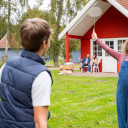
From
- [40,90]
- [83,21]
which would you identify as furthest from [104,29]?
[40,90]

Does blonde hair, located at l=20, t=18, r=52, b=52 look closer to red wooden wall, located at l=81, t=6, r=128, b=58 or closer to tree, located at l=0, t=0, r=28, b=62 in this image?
red wooden wall, located at l=81, t=6, r=128, b=58

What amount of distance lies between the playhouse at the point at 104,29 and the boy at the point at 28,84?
15.5 meters

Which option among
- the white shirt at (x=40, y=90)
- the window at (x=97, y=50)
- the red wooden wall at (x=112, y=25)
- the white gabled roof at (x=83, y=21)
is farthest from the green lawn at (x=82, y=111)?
the window at (x=97, y=50)

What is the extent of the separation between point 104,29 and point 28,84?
17197mm

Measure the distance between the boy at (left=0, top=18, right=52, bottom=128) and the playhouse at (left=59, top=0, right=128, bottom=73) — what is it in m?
15.5

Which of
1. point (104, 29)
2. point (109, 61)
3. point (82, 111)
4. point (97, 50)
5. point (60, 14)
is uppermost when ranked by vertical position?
point (60, 14)

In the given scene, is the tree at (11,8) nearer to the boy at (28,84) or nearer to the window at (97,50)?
the window at (97,50)

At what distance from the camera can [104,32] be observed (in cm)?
1855

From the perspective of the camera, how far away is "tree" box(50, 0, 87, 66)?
26.2m

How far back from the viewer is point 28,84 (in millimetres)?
1859

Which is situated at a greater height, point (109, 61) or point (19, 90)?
point (19, 90)

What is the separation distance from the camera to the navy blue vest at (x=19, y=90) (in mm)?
1883

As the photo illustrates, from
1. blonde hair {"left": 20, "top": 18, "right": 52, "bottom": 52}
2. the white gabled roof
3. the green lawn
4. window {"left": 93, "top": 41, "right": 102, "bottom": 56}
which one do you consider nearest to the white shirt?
blonde hair {"left": 20, "top": 18, "right": 52, "bottom": 52}

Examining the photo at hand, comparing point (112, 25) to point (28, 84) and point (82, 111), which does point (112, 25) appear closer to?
point (82, 111)
